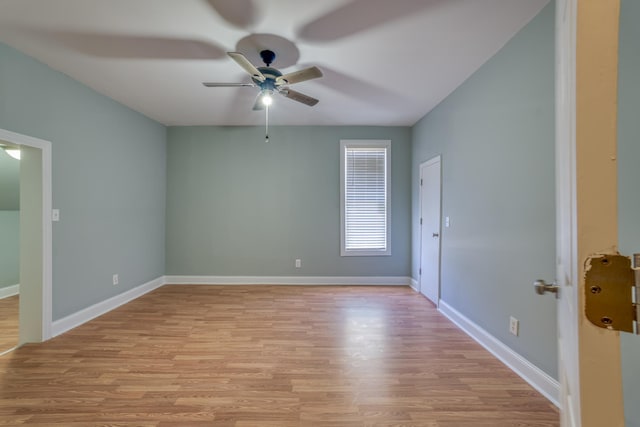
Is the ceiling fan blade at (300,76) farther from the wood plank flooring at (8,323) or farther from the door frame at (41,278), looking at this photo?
the wood plank flooring at (8,323)

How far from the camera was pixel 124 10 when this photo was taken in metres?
1.98

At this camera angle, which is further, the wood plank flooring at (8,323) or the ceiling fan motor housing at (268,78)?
the wood plank flooring at (8,323)

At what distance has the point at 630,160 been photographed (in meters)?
1.17

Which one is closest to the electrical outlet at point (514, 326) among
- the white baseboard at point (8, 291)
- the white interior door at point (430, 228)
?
the white interior door at point (430, 228)

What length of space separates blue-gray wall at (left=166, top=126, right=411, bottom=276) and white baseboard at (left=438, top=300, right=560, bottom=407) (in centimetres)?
185

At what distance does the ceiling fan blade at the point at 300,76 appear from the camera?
2.28 m

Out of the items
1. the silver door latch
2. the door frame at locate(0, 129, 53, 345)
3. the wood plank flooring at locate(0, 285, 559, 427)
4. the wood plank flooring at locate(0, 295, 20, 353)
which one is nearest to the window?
the wood plank flooring at locate(0, 285, 559, 427)

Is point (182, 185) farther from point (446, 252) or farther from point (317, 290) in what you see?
point (446, 252)

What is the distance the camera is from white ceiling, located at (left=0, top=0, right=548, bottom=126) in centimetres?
196

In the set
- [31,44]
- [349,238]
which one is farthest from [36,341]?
[349,238]

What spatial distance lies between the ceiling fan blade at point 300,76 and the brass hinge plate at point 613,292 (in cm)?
224

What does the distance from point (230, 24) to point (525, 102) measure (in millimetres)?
2284

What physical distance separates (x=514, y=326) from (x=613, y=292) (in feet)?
7.31

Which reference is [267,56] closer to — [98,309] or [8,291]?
[98,309]
